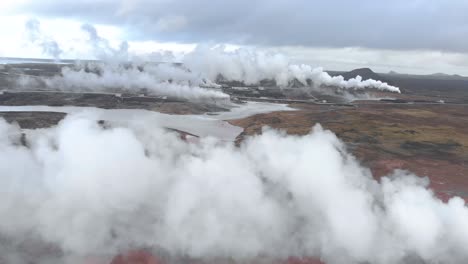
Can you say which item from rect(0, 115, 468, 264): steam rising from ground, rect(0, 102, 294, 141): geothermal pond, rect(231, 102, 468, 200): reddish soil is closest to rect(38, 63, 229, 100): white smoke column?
rect(0, 102, 294, 141): geothermal pond

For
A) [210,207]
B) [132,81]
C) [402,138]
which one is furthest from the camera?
[132,81]

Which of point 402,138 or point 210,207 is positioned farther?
point 402,138

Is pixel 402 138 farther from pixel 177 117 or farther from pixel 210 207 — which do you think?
pixel 210 207

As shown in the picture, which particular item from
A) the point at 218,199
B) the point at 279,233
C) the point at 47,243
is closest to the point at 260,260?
the point at 279,233

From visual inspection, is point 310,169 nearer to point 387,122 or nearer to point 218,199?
point 218,199

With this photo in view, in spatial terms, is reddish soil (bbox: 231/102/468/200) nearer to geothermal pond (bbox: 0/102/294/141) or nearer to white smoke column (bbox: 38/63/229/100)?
geothermal pond (bbox: 0/102/294/141)

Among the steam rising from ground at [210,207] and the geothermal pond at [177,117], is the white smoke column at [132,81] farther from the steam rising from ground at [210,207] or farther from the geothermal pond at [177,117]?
the steam rising from ground at [210,207]

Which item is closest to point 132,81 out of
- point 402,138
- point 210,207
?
point 402,138

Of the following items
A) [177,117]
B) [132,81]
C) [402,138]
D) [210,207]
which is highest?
[132,81]
